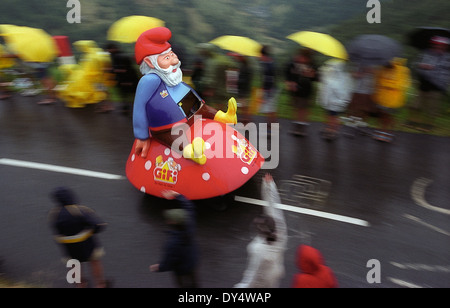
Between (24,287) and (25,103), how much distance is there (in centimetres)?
602

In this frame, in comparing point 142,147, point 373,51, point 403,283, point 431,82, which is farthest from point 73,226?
point 431,82

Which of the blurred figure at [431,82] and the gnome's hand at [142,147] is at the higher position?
the blurred figure at [431,82]

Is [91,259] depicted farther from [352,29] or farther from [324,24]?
[324,24]

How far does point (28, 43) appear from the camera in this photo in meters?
9.17

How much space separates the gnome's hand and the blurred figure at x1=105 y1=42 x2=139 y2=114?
3139 millimetres

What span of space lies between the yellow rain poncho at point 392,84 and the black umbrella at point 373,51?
0.37 m

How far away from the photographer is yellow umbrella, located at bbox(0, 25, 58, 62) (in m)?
9.12

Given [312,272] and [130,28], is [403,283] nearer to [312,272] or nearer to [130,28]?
[312,272]

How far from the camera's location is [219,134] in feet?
19.7

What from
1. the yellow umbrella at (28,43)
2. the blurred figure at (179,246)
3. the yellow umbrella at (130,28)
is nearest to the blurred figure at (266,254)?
the blurred figure at (179,246)

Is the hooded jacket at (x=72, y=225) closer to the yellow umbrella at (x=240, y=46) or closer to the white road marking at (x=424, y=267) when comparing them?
the white road marking at (x=424, y=267)

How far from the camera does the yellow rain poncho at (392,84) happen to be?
7809 millimetres

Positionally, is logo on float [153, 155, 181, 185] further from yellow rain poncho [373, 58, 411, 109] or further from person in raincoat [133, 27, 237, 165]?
yellow rain poncho [373, 58, 411, 109]

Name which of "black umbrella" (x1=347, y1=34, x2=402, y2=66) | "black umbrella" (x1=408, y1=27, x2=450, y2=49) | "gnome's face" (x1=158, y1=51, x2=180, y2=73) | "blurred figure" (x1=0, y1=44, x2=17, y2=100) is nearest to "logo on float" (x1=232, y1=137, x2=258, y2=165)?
"gnome's face" (x1=158, y1=51, x2=180, y2=73)
